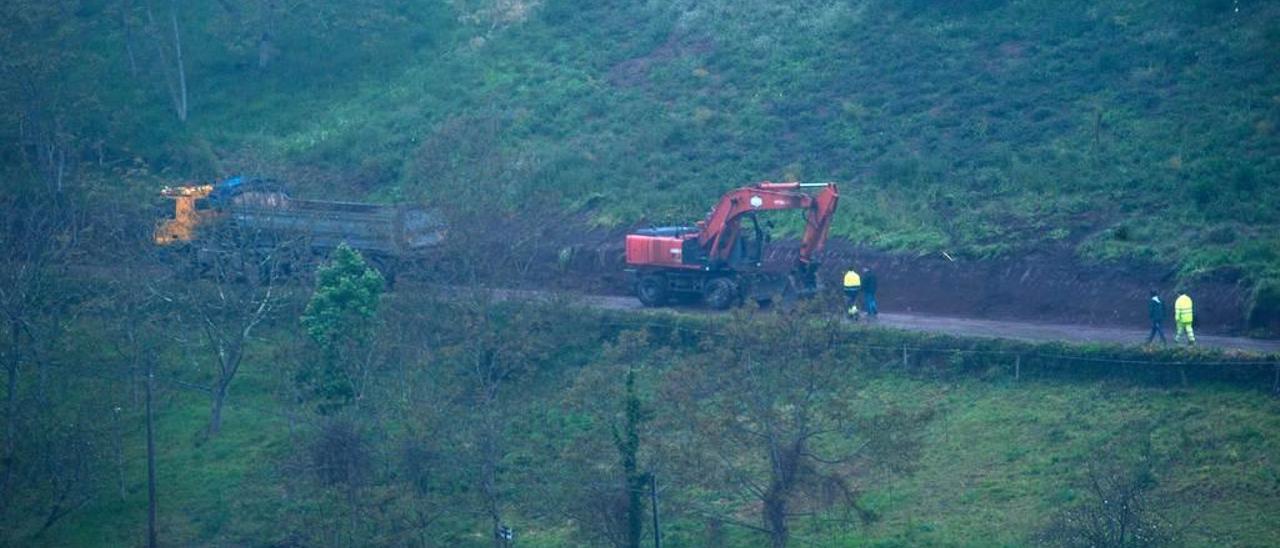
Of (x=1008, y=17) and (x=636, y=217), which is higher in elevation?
(x=1008, y=17)

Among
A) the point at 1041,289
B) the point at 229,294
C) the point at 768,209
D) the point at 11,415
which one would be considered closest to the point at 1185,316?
the point at 1041,289

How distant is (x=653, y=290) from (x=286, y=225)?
9544 mm

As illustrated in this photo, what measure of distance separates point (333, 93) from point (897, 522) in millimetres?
38125

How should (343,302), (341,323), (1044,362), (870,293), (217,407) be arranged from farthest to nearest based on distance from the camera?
(217,407) < (343,302) < (870,293) < (341,323) < (1044,362)

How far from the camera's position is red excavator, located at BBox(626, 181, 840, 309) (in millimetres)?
31719

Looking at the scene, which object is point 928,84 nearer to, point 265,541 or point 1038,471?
point 1038,471

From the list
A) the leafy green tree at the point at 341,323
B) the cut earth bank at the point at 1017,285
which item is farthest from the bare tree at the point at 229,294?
the cut earth bank at the point at 1017,285

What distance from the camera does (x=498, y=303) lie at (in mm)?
33312

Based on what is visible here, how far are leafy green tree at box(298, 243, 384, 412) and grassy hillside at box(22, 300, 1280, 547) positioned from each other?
0.56 metres

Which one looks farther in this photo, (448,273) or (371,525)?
(448,273)

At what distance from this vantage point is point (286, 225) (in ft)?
114

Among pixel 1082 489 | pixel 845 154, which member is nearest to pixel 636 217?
pixel 845 154

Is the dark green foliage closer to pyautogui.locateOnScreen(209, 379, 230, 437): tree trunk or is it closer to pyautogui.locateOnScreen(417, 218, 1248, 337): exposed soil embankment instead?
pyautogui.locateOnScreen(209, 379, 230, 437): tree trunk

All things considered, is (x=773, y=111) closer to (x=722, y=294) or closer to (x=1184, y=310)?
(x=722, y=294)
